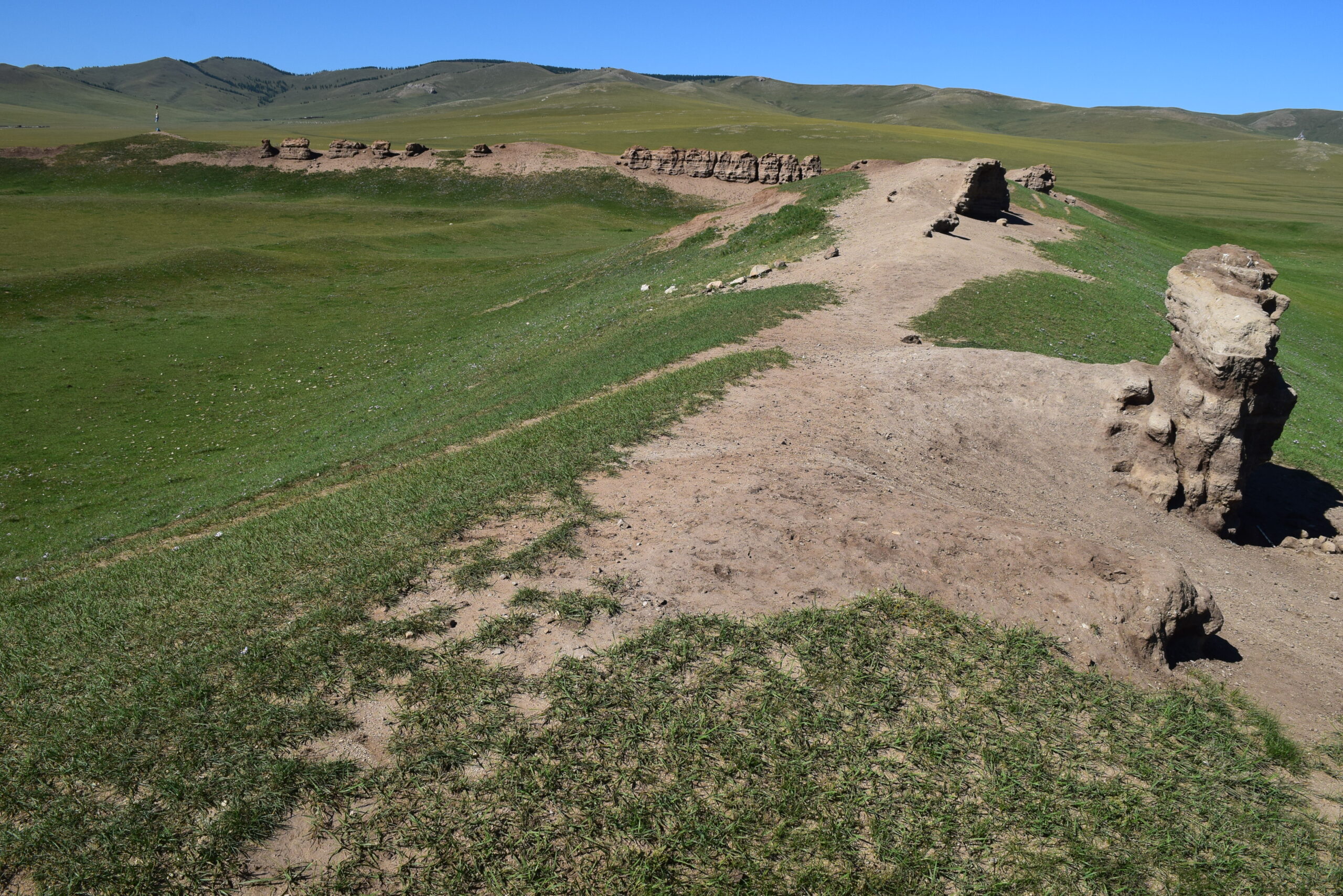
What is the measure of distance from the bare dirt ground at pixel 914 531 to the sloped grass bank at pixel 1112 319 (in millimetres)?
3002

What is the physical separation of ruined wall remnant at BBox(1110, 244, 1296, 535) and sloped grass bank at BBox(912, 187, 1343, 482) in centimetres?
484

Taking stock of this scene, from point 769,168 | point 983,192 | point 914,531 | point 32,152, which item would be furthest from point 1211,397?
point 32,152

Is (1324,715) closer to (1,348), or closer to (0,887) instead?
(0,887)

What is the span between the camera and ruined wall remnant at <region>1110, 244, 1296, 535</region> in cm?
1238

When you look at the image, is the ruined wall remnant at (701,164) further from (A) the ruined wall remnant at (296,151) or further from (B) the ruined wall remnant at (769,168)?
(A) the ruined wall remnant at (296,151)

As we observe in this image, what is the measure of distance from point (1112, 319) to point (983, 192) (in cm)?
1053

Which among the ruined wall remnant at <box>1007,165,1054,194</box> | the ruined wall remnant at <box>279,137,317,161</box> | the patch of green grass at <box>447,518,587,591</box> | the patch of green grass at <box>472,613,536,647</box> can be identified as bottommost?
the patch of green grass at <box>472,613,536,647</box>

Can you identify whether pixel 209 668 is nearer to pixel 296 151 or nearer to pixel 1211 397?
pixel 1211 397

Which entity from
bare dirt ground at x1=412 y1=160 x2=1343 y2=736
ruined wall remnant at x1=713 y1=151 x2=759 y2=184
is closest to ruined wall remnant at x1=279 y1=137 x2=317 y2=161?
ruined wall remnant at x1=713 y1=151 x2=759 y2=184

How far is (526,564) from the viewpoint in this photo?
915 centimetres

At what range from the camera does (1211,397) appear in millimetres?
12742

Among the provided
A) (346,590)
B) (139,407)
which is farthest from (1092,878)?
(139,407)

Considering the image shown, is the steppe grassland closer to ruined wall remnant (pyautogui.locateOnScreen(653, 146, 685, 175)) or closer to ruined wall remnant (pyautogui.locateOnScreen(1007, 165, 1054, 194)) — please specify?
ruined wall remnant (pyautogui.locateOnScreen(1007, 165, 1054, 194))

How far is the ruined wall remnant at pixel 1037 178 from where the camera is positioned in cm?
4159
